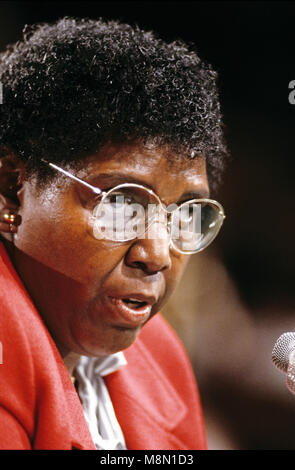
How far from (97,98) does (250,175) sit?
50 centimetres

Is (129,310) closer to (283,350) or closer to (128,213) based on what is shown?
(128,213)

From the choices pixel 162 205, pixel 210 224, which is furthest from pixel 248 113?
pixel 162 205

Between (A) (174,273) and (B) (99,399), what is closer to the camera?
(A) (174,273)

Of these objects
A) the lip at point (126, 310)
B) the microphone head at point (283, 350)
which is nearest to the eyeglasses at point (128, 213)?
the lip at point (126, 310)

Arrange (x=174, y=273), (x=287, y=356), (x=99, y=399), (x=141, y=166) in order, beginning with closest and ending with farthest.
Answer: (x=287, y=356), (x=141, y=166), (x=174, y=273), (x=99, y=399)

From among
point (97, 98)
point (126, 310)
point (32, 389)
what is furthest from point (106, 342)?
point (97, 98)

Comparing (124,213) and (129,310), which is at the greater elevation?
(124,213)

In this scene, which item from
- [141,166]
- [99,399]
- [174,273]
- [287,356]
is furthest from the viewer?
[99,399]

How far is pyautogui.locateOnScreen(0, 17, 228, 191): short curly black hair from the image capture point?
3.05 ft

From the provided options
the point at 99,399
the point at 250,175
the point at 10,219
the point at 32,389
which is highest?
the point at 250,175

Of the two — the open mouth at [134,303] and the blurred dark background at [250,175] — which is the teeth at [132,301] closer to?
the open mouth at [134,303]

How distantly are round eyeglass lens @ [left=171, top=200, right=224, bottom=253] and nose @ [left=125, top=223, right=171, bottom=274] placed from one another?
6cm

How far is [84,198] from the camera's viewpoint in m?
0.93

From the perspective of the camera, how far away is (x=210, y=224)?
113 cm
